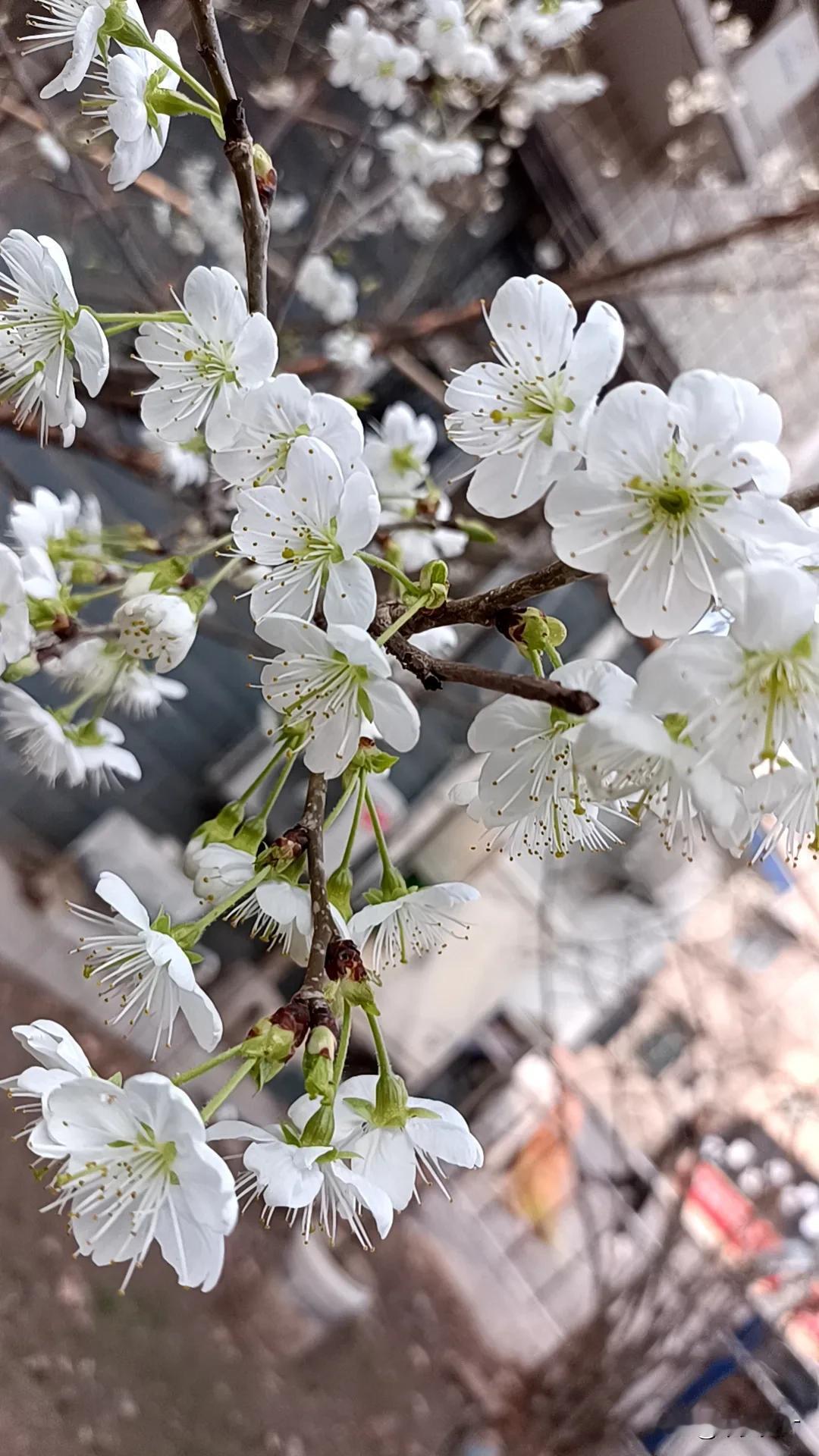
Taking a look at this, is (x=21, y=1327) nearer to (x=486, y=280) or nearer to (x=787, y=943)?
(x=787, y=943)

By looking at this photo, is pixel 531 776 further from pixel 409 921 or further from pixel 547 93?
pixel 547 93

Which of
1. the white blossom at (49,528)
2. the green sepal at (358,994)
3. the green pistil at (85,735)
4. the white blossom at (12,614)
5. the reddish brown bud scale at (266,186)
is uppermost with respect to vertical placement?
the reddish brown bud scale at (266,186)

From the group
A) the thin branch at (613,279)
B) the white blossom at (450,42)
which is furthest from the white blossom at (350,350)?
the white blossom at (450,42)

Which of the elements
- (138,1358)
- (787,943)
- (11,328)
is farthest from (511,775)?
(787,943)

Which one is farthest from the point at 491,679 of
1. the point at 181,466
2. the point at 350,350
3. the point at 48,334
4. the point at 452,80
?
the point at 452,80

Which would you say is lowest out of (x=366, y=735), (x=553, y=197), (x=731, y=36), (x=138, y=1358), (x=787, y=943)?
(x=138, y=1358)

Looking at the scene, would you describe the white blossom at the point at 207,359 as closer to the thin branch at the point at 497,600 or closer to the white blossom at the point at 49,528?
the thin branch at the point at 497,600
